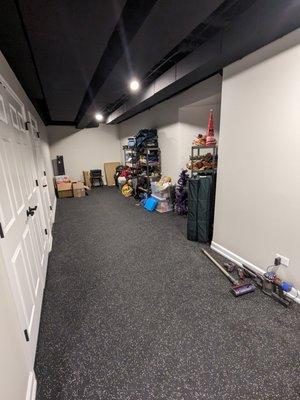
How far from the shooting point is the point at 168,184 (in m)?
4.43

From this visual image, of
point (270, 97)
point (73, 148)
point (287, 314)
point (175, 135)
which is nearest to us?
point (287, 314)

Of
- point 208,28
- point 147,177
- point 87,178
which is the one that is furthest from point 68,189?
point 208,28

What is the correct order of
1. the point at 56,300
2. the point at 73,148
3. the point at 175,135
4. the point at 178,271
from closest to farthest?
the point at 56,300 → the point at 178,271 → the point at 175,135 → the point at 73,148

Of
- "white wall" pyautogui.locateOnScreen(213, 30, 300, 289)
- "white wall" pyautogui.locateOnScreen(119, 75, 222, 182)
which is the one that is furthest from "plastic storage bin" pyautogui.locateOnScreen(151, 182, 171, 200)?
"white wall" pyautogui.locateOnScreen(213, 30, 300, 289)

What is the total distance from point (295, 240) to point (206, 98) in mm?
2508

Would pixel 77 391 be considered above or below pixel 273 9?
below

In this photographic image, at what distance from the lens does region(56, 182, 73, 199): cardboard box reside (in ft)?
20.0

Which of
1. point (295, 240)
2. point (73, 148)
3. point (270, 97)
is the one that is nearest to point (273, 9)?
point (270, 97)

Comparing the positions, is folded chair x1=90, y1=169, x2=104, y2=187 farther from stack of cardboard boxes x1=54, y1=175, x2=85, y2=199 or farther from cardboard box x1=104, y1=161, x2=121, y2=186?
stack of cardboard boxes x1=54, y1=175, x2=85, y2=199

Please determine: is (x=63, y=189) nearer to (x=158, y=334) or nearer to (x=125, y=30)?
(x=125, y=30)

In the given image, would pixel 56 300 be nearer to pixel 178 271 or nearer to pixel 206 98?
pixel 178 271

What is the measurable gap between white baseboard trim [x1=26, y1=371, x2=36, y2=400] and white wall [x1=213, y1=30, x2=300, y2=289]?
2.16 m

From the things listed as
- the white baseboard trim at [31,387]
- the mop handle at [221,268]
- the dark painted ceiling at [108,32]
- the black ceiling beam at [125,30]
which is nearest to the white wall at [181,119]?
the dark painted ceiling at [108,32]

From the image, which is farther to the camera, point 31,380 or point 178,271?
point 178,271
